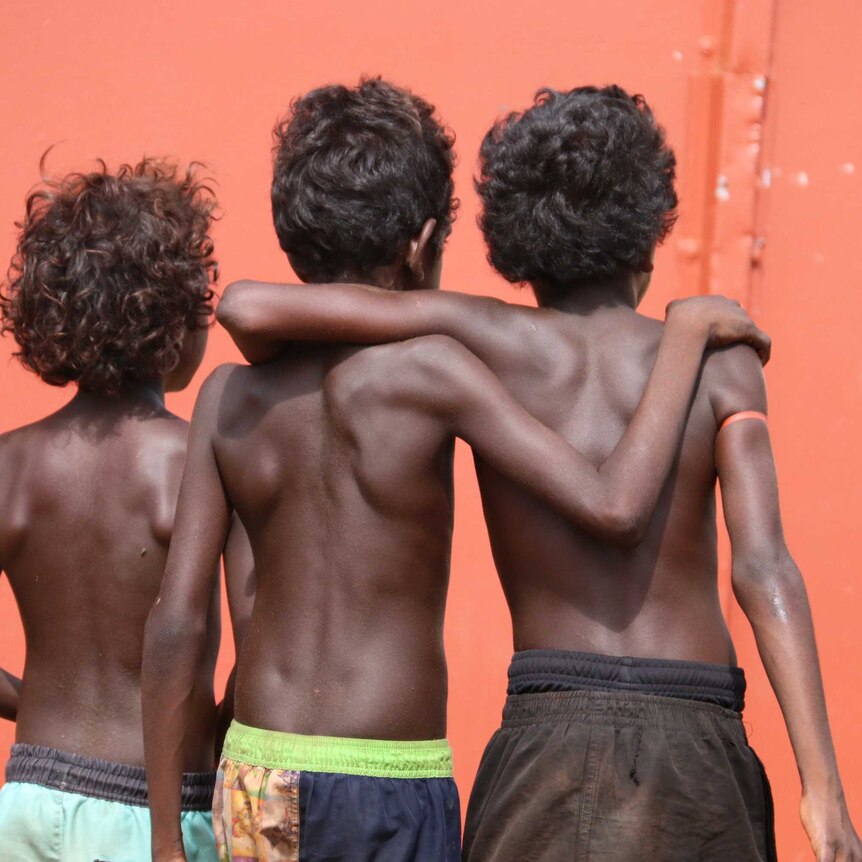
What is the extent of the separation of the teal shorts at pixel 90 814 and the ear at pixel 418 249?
87cm

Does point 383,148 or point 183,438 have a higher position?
point 383,148

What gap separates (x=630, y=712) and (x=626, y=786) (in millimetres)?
98

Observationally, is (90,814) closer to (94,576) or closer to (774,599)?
(94,576)

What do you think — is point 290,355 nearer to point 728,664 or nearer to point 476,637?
point 728,664

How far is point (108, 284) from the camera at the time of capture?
2641 millimetres

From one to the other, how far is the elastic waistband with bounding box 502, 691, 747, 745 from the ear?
665 millimetres

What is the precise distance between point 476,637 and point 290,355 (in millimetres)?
1498

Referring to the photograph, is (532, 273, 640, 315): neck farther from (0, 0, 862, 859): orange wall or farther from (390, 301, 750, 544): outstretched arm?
(0, 0, 862, 859): orange wall

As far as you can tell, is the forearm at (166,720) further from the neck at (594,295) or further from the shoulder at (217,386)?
the neck at (594,295)

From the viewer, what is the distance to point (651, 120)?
7.86ft

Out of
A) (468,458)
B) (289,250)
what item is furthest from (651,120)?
(468,458)

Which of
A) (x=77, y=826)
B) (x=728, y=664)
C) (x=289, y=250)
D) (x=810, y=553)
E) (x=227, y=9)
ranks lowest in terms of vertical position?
(x=77, y=826)

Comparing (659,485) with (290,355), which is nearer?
(659,485)

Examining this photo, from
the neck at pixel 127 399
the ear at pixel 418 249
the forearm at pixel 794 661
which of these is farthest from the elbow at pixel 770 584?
the neck at pixel 127 399
